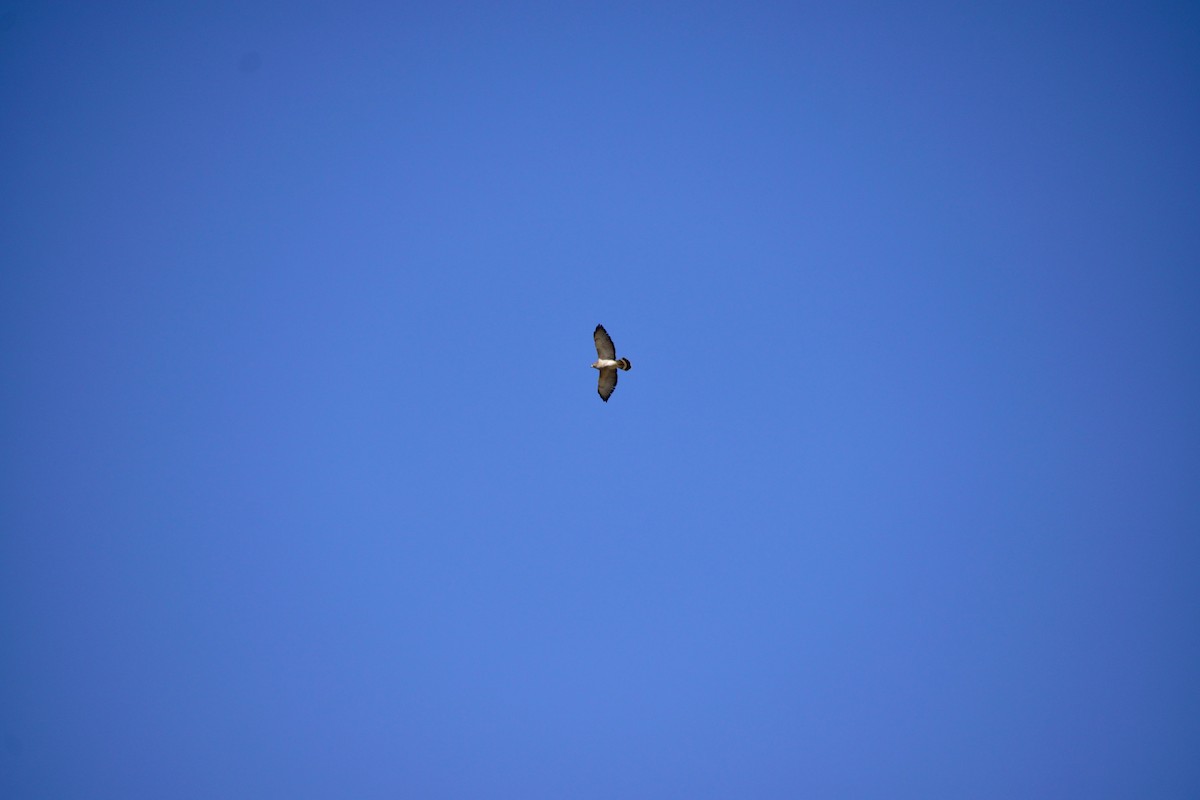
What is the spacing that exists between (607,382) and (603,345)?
0.86m

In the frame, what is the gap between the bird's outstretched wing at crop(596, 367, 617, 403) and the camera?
7025 cm

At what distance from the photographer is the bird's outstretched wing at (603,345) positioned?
229 feet

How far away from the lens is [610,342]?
70000 mm

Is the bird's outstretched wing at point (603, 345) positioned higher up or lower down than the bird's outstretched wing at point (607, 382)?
higher up

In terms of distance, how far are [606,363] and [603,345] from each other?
399mm

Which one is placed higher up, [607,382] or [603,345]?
[603,345]

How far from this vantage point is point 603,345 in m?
70.1

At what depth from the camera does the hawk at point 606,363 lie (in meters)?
70.0

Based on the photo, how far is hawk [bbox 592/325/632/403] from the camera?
70.0m

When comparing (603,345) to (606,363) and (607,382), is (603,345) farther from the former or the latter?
(607,382)

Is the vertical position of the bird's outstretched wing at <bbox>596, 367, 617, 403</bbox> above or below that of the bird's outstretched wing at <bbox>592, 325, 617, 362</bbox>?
below

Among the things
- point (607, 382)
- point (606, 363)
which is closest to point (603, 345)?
point (606, 363)

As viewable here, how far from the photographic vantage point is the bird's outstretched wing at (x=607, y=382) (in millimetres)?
70250

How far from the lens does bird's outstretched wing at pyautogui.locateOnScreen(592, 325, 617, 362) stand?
69875 mm
